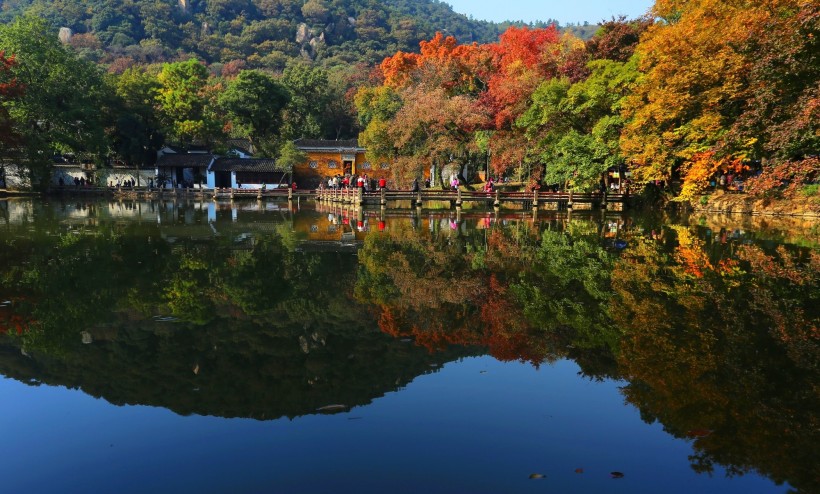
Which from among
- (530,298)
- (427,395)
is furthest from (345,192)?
(427,395)

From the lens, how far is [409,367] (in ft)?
16.8

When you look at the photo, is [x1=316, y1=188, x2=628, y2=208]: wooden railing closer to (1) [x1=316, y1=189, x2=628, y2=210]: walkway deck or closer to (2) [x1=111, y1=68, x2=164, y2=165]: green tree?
(1) [x1=316, y1=189, x2=628, y2=210]: walkway deck

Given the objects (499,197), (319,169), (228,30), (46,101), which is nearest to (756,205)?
(499,197)

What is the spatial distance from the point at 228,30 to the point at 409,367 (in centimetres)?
11520

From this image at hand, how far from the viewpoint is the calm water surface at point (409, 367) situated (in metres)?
3.36

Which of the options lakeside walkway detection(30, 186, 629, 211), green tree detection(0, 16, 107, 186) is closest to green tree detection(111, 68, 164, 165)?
green tree detection(0, 16, 107, 186)

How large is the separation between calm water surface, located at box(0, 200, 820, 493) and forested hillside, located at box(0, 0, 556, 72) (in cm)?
8138

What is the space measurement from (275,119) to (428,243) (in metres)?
42.4

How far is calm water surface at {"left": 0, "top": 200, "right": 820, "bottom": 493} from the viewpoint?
3.36 meters

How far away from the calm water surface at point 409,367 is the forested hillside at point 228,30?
81.4m

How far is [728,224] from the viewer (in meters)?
18.8

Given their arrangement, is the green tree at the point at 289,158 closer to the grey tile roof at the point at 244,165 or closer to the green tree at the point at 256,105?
the grey tile roof at the point at 244,165

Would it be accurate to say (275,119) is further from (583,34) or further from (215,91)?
(583,34)

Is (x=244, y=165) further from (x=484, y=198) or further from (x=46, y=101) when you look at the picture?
(x=484, y=198)
